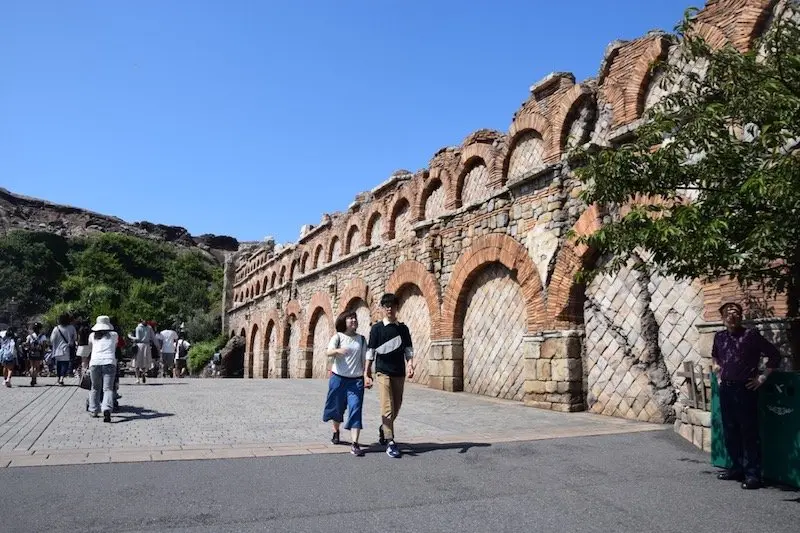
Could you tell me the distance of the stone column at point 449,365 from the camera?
1216cm

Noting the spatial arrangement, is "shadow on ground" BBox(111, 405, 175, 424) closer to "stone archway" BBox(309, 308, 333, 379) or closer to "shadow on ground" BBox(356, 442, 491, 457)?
"shadow on ground" BBox(356, 442, 491, 457)

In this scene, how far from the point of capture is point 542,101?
10.8m

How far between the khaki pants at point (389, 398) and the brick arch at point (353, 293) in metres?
11.0

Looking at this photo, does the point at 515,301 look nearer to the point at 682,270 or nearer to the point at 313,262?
the point at 682,270

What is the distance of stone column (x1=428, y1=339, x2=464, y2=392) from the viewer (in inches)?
479

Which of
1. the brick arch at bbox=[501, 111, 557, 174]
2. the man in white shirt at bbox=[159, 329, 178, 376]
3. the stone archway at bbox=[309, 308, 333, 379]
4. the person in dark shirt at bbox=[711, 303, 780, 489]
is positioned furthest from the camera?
the stone archway at bbox=[309, 308, 333, 379]

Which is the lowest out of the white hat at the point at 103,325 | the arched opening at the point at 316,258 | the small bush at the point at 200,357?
the small bush at the point at 200,357

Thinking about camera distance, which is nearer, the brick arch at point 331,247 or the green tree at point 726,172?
Answer: the green tree at point 726,172

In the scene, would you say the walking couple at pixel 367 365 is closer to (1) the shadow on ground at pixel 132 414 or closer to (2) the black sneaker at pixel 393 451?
(2) the black sneaker at pixel 393 451

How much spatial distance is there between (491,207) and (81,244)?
59.2 metres

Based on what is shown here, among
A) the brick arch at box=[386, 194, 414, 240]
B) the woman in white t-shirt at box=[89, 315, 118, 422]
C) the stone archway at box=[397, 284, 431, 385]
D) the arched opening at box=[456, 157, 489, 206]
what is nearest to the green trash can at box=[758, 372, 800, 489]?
the woman in white t-shirt at box=[89, 315, 118, 422]

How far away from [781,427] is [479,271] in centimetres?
748

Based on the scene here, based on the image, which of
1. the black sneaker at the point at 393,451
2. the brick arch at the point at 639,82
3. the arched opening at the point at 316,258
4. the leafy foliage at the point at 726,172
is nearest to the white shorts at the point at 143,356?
the arched opening at the point at 316,258

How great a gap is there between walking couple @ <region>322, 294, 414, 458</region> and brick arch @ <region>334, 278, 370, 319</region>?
10794 mm
